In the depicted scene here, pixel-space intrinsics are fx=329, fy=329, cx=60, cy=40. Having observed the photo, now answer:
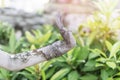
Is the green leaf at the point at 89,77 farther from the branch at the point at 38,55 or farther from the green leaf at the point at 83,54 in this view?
the branch at the point at 38,55

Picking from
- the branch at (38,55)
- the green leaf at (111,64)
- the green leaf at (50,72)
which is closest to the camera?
the branch at (38,55)

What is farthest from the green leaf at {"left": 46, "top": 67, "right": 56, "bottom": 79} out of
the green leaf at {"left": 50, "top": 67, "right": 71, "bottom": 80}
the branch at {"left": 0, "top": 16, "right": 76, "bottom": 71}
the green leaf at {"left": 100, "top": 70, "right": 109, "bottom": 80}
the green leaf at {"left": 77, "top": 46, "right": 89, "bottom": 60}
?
the branch at {"left": 0, "top": 16, "right": 76, "bottom": 71}

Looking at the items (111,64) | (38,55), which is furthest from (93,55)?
(38,55)

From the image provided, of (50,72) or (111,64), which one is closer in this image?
(111,64)

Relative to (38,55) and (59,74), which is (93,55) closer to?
(59,74)

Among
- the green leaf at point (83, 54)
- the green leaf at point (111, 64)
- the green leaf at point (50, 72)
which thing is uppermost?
the green leaf at point (111, 64)

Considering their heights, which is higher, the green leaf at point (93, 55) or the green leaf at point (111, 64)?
the green leaf at point (111, 64)

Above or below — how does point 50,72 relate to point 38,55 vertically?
below

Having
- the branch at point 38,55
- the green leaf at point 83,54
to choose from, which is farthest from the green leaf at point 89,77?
the branch at point 38,55

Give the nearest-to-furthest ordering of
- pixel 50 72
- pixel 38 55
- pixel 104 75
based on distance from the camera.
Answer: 1. pixel 38 55
2. pixel 104 75
3. pixel 50 72
